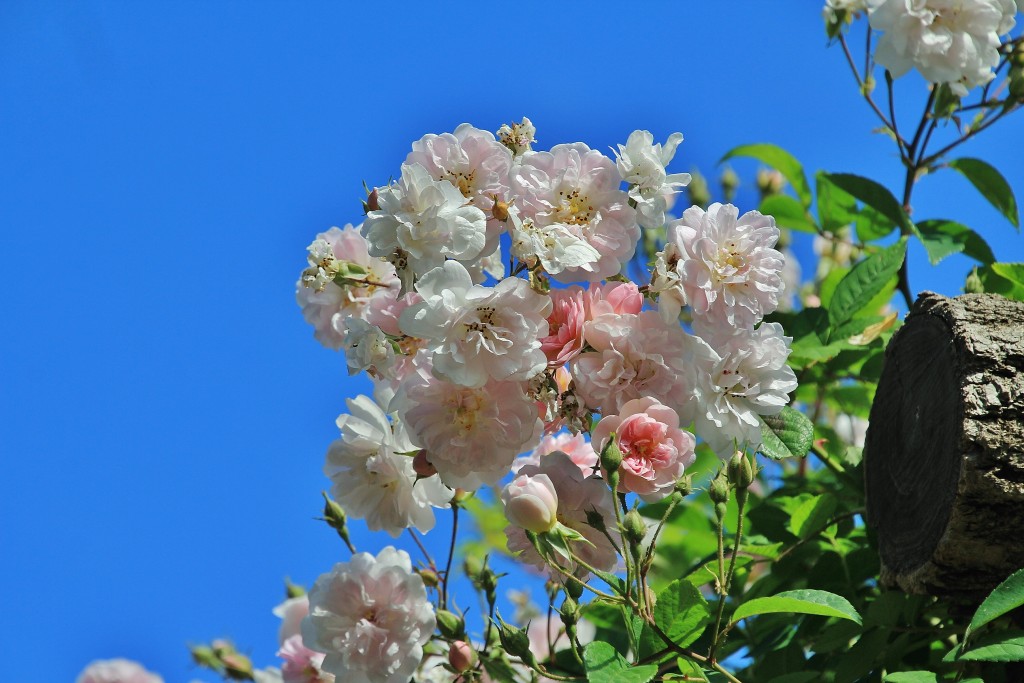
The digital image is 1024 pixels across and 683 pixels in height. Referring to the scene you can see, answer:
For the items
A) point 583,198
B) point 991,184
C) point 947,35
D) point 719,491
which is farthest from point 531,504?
point 991,184

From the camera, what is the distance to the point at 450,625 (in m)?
1.46

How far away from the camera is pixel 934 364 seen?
58.5 inches

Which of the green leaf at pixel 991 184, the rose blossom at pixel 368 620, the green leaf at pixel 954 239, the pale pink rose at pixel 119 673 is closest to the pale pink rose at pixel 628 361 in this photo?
the rose blossom at pixel 368 620

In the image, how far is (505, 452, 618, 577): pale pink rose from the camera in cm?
134

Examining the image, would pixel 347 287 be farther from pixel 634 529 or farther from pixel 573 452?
pixel 634 529

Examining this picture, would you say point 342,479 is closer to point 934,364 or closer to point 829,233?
point 934,364

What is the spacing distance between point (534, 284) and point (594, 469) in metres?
0.28

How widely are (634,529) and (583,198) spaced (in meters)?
0.48

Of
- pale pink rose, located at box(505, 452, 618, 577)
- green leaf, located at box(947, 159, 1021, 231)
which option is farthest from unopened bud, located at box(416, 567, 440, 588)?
green leaf, located at box(947, 159, 1021, 231)

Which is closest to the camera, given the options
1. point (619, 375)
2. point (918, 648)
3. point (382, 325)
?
point (619, 375)

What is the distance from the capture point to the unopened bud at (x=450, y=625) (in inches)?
57.1

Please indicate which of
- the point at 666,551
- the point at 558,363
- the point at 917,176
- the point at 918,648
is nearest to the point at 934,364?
the point at 918,648

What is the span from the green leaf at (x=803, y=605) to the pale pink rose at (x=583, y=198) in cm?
48

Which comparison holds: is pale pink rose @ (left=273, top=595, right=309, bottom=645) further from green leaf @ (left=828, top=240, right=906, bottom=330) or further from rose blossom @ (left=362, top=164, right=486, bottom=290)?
green leaf @ (left=828, top=240, right=906, bottom=330)
